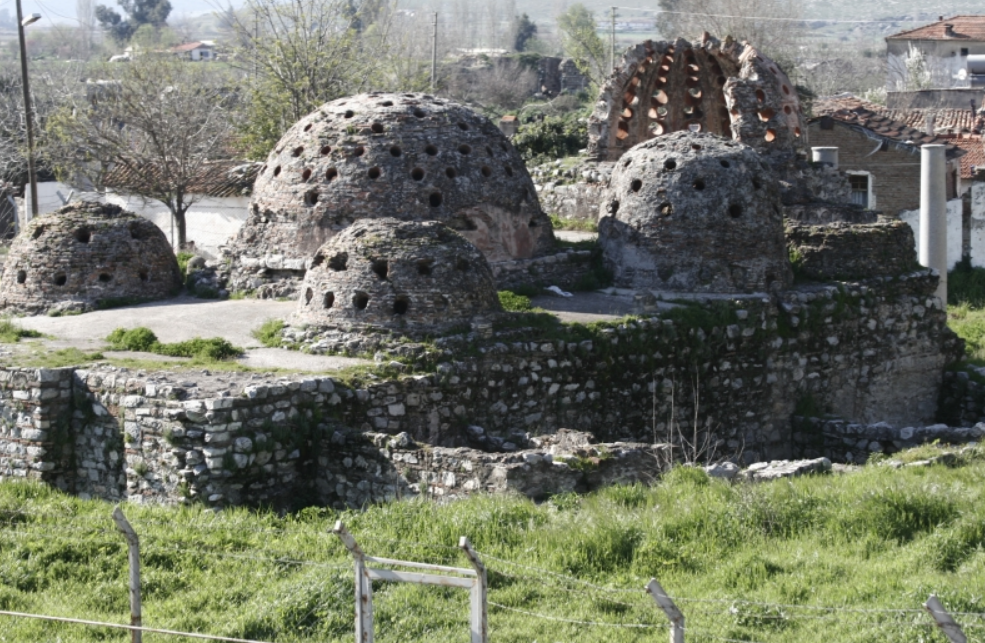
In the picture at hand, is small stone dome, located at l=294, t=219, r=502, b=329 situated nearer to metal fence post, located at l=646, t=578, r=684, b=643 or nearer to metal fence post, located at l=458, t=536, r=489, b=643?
metal fence post, located at l=458, t=536, r=489, b=643

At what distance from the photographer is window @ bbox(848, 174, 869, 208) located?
3161 centimetres

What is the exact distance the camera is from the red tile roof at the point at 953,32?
2279 inches

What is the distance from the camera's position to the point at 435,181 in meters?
17.7

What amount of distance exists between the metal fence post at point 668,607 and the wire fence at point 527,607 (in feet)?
2.64

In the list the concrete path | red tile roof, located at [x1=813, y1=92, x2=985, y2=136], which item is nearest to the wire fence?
the concrete path

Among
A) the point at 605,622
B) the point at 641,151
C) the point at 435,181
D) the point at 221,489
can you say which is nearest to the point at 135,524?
the point at 221,489

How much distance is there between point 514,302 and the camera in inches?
671

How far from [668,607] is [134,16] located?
107m

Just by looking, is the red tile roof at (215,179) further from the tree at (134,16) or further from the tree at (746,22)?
the tree at (134,16)

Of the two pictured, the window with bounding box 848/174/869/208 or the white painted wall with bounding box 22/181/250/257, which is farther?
the window with bounding box 848/174/869/208

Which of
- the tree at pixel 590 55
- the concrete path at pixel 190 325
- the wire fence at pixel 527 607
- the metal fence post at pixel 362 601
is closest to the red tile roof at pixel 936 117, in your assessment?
the tree at pixel 590 55

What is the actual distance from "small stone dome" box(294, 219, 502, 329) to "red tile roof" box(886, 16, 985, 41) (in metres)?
47.8

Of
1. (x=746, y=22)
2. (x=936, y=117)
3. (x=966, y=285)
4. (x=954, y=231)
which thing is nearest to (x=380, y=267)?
(x=966, y=285)

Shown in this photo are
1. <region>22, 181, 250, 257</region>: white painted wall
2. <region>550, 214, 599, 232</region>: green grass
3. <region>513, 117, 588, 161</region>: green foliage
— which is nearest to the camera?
<region>550, 214, 599, 232</region>: green grass
